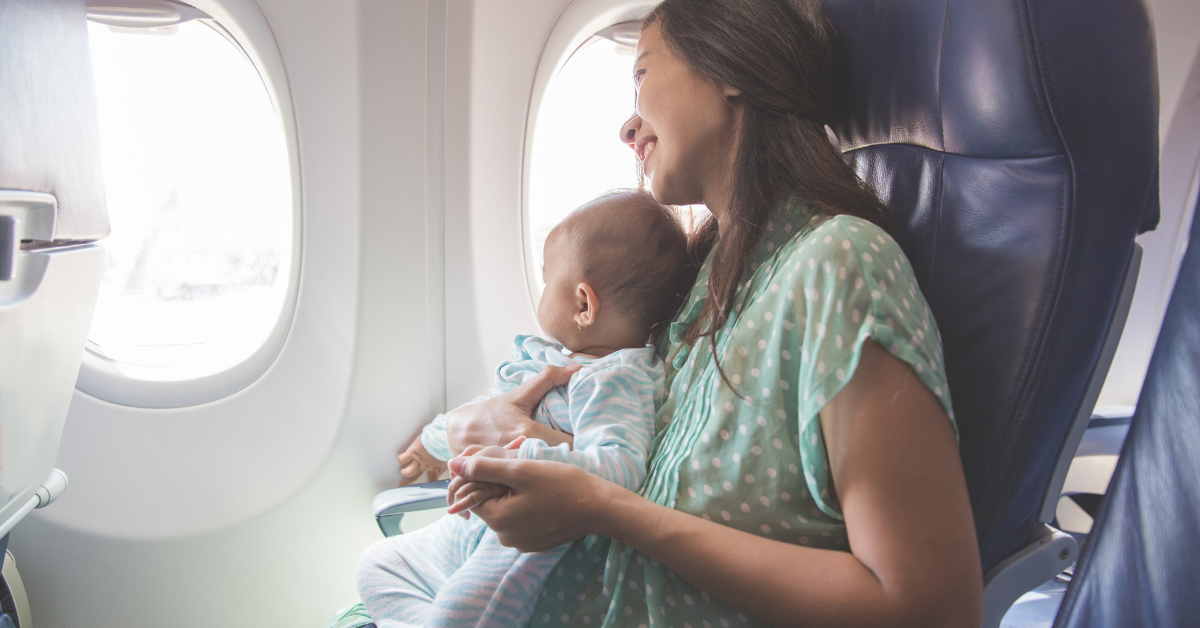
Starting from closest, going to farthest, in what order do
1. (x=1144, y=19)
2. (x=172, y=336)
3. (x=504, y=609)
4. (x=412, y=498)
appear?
(x=1144, y=19)
(x=504, y=609)
(x=412, y=498)
(x=172, y=336)

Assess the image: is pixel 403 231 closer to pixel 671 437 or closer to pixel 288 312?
pixel 288 312

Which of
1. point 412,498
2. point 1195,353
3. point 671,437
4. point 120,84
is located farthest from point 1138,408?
point 120,84

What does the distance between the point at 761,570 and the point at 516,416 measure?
0.61 metres

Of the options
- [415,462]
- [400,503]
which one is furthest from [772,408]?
[415,462]

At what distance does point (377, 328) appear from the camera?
1808 millimetres

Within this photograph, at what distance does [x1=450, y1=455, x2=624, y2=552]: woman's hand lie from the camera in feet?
2.85

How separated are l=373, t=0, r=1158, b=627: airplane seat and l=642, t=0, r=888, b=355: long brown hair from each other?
119mm

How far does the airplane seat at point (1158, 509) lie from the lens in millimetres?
980

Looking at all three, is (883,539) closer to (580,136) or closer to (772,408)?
(772,408)

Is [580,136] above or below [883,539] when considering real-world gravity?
above

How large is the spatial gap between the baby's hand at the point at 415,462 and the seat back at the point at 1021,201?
1.48 meters

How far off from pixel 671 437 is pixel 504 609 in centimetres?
36

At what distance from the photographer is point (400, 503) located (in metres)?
1.67

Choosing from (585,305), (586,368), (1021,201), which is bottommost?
(586,368)
